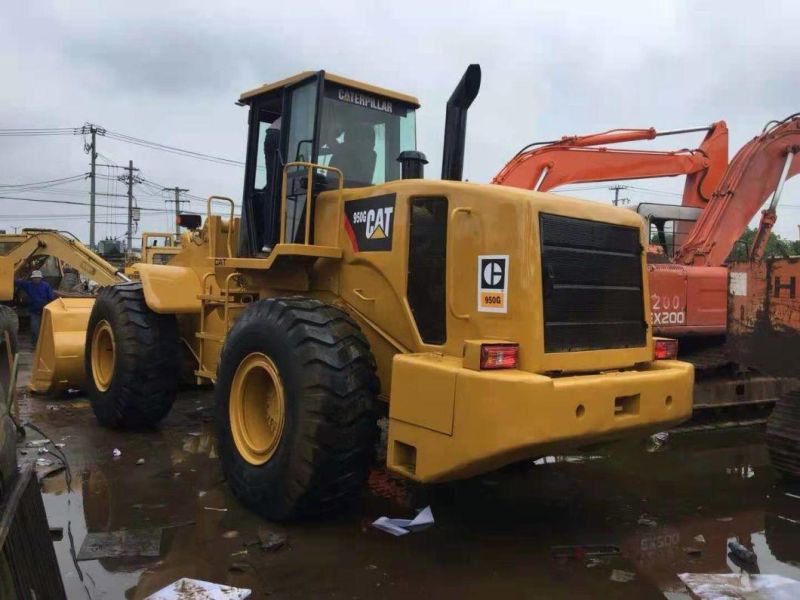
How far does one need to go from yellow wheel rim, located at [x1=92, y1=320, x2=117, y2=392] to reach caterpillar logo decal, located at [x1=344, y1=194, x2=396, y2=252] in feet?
10.7

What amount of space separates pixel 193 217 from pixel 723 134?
259 inches

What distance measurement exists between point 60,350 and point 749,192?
817 cm

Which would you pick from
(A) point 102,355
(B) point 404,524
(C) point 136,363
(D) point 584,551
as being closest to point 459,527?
(B) point 404,524

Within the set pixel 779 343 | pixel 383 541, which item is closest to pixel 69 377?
pixel 383 541

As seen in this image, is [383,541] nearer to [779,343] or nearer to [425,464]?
[425,464]

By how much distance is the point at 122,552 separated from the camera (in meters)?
3.88

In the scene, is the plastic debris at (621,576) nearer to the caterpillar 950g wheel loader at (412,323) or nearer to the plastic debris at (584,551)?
the plastic debris at (584,551)

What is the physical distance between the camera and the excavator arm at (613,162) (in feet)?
28.6

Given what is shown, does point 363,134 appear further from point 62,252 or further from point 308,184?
point 62,252

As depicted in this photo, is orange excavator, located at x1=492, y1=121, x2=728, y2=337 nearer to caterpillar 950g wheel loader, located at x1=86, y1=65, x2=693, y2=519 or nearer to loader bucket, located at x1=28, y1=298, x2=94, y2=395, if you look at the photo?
caterpillar 950g wheel loader, located at x1=86, y1=65, x2=693, y2=519

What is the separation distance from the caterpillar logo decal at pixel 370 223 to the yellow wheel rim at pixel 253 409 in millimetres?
1029

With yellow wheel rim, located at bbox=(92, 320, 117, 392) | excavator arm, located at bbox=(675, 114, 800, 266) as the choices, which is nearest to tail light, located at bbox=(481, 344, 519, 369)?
yellow wheel rim, located at bbox=(92, 320, 117, 392)

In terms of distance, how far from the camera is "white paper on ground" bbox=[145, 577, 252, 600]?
10.9ft

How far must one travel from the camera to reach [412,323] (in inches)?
168
